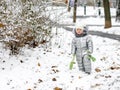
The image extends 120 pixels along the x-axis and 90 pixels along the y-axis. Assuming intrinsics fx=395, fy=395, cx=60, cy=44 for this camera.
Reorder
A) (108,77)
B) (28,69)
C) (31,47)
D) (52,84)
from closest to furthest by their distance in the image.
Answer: (108,77), (52,84), (28,69), (31,47)

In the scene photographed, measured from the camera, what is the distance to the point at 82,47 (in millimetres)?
10711

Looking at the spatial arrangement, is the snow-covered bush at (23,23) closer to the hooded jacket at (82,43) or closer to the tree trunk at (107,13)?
the hooded jacket at (82,43)

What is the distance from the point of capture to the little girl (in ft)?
34.9

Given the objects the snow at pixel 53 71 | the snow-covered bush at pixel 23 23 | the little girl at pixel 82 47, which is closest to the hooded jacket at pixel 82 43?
the little girl at pixel 82 47

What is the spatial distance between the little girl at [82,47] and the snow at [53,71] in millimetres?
279

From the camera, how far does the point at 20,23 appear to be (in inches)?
499

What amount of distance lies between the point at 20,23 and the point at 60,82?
336 centimetres

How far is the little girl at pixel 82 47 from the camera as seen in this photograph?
34.9 feet

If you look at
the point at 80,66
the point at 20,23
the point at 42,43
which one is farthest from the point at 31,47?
the point at 80,66

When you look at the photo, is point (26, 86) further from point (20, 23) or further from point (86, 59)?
point (20, 23)

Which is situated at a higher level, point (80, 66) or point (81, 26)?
point (81, 26)

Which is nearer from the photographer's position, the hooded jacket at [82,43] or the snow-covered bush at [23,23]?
the hooded jacket at [82,43]

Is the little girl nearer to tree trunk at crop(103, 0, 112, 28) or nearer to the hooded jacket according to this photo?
the hooded jacket

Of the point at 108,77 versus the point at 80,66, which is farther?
the point at 80,66
